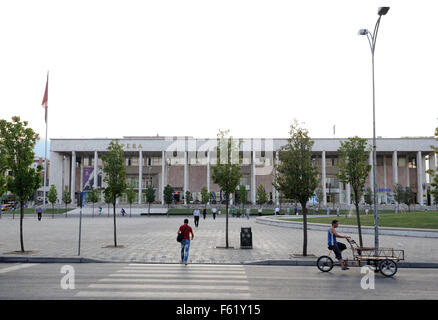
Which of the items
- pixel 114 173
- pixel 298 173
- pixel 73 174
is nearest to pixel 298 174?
pixel 298 173

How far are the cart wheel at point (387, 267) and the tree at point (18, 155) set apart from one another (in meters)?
14.7

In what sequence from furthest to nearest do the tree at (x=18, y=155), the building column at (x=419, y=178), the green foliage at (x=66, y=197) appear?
the building column at (x=419, y=178) → the green foliage at (x=66, y=197) → the tree at (x=18, y=155)

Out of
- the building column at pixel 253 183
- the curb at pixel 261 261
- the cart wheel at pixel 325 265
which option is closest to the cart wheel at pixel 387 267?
the cart wheel at pixel 325 265

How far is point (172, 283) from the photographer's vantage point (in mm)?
10148

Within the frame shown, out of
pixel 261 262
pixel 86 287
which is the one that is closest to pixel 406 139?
pixel 261 262

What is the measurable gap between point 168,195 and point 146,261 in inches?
2413

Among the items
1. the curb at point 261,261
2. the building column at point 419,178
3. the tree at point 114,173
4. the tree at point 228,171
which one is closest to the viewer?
the curb at point 261,261

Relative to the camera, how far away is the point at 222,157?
20.1 metres

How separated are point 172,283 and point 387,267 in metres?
6.74

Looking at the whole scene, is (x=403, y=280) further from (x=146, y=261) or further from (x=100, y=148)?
(x=100, y=148)

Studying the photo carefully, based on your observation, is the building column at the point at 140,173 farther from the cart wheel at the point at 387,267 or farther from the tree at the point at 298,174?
the cart wheel at the point at 387,267

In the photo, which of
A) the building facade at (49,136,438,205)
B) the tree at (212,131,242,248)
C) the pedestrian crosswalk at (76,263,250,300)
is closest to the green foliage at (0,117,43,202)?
the pedestrian crosswalk at (76,263,250,300)

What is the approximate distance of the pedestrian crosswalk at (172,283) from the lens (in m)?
8.74

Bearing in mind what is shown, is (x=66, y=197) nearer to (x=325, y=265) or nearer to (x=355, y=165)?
(x=355, y=165)
